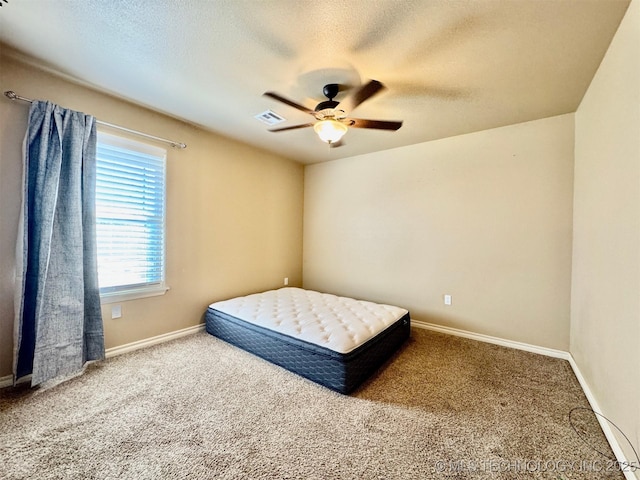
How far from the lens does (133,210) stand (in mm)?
2621

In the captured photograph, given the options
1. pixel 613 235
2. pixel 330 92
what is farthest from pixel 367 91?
pixel 613 235

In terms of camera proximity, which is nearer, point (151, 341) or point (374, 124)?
point (374, 124)

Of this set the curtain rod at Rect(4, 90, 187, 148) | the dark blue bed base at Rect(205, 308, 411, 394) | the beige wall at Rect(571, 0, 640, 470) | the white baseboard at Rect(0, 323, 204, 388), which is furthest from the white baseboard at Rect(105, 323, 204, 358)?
the beige wall at Rect(571, 0, 640, 470)

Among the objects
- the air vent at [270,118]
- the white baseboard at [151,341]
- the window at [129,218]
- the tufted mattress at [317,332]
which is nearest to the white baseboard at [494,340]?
the tufted mattress at [317,332]

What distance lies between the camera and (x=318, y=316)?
272cm

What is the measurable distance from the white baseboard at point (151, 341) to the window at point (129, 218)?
47 centimetres

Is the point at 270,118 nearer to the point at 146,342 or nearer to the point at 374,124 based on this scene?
the point at 374,124

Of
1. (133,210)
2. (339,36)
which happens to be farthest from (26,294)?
(339,36)

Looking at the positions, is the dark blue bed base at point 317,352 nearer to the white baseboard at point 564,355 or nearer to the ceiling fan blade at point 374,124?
the white baseboard at point 564,355

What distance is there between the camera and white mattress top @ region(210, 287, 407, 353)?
221cm

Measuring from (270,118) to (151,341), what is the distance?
2.65 meters

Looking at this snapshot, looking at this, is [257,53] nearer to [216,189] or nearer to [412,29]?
[412,29]

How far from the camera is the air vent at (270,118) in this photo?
2.69 meters

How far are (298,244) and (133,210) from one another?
2.47 m
